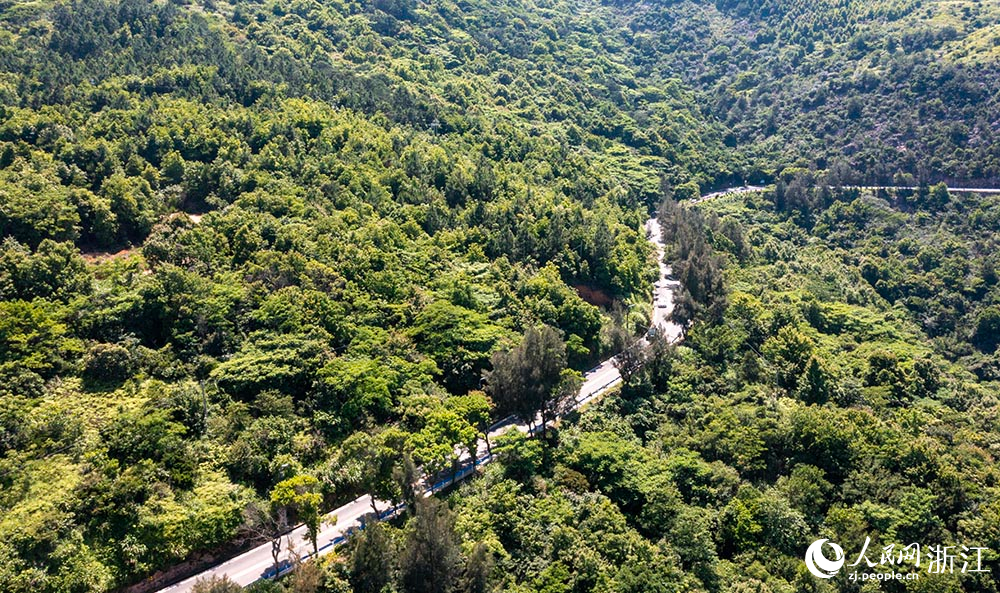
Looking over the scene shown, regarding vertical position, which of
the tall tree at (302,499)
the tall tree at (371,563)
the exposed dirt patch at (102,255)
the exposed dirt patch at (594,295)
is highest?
the exposed dirt patch at (102,255)

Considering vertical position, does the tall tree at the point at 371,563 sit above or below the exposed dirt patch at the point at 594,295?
above

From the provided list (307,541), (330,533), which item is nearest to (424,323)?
(330,533)

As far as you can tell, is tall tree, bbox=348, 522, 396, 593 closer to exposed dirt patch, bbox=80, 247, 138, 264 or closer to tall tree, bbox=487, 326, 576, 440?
tall tree, bbox=487, 326, 576, 440

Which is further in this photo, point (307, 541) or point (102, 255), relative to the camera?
point (102, 255)

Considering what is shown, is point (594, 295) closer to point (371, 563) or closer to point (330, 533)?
point (330, 533)

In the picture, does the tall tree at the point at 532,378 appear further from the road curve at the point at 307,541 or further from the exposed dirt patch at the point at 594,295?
the exposed dirt patch at the point at 594,295

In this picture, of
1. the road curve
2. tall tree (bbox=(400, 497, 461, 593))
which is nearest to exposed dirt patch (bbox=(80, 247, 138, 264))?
the road curve

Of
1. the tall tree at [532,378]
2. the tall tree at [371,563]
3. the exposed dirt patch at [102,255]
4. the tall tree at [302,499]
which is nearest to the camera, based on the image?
the tall tree at [371,563]

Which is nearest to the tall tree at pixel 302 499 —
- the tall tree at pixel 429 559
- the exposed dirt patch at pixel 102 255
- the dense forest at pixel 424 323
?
the dense forest at pixel 424 323

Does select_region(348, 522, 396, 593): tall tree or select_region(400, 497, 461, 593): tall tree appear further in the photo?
select_region(348, 522, 396, 593): tall tree
